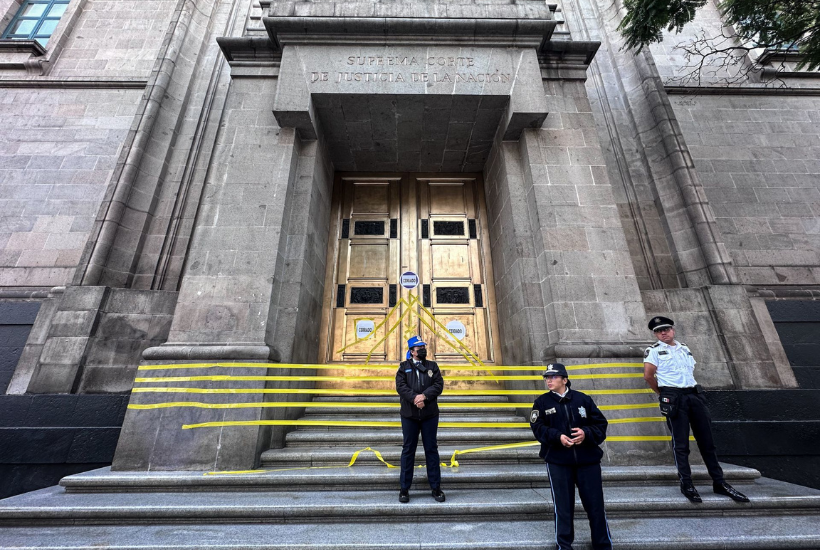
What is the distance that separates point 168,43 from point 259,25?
3.51 meters

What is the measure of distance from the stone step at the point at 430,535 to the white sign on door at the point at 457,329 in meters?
4.99

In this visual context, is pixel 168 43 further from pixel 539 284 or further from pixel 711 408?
pixel 711 408

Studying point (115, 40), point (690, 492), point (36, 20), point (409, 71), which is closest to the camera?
point (690, 492)

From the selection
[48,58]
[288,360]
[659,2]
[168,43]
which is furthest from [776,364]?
[48,58]

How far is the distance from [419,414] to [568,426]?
1.91 metres

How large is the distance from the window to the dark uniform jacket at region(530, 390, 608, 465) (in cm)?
1768

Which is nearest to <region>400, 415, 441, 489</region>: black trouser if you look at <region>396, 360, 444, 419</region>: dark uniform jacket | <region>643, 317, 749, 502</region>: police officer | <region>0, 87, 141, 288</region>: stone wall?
<region>396, 360, 444, 419</region>: dark uniform jacket

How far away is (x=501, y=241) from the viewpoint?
8828 millimetres

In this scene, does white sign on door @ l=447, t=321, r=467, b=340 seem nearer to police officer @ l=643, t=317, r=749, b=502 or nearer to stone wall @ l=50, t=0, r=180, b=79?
police officer @ l=643, t=317, r=749, b=502

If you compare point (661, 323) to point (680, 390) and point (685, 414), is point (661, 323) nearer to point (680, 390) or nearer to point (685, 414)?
Result: point (680, 390)

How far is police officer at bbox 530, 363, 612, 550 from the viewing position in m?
3.33

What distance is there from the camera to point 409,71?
8086mm

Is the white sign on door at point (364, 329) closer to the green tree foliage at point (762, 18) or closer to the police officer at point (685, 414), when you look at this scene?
the police officer at point (685, 414)

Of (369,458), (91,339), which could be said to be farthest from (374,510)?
(91,339)
